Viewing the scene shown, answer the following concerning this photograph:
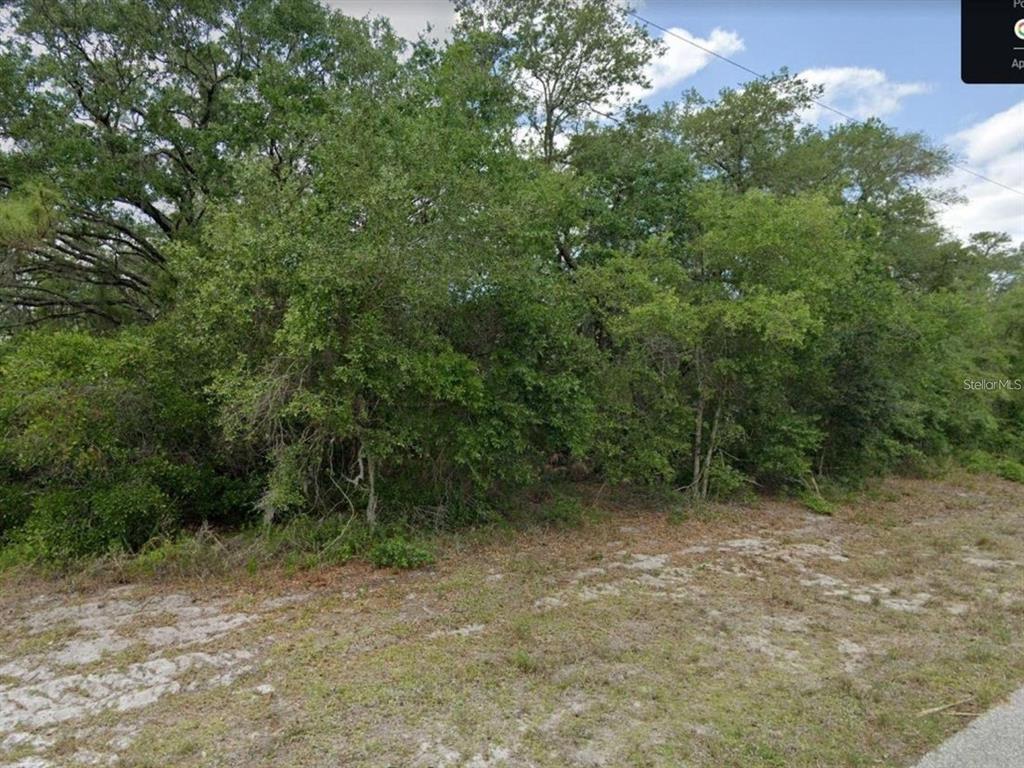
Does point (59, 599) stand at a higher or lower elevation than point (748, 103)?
lower

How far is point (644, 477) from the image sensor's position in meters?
7.48

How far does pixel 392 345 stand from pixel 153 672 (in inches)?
111

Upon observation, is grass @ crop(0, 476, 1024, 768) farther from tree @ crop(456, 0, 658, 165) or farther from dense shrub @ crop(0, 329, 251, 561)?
tree @ crop(456, 0, 658, 165)

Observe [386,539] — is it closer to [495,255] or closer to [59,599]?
[59,599]

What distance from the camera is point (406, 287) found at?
502 cm

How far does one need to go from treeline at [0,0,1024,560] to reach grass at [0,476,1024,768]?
1.38m

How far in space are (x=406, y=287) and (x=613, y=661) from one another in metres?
3.28

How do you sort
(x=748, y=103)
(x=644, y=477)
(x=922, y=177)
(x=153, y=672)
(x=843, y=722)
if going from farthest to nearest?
(x=922, y=177) → (x=748, y=103) → (x=644, y=477) → (x=153, y=672) → (x=843, y=722)

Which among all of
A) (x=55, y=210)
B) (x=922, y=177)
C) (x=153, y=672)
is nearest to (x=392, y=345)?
(x=153, y=672)

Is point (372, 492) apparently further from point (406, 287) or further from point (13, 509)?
point (13, 509)

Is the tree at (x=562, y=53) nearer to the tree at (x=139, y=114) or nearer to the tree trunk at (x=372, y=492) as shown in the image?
the tree at (x=139, y=114)

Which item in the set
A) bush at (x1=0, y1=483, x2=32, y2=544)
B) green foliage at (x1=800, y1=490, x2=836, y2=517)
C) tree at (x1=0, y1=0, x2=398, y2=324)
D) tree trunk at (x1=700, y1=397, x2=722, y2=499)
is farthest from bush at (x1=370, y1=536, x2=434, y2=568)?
green foliage at (x1=800, y1=490, x2=836, y2=517)

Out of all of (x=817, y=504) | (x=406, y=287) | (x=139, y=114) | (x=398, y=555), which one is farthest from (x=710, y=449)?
(x=139, y=114)

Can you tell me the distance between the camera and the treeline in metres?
5.11
